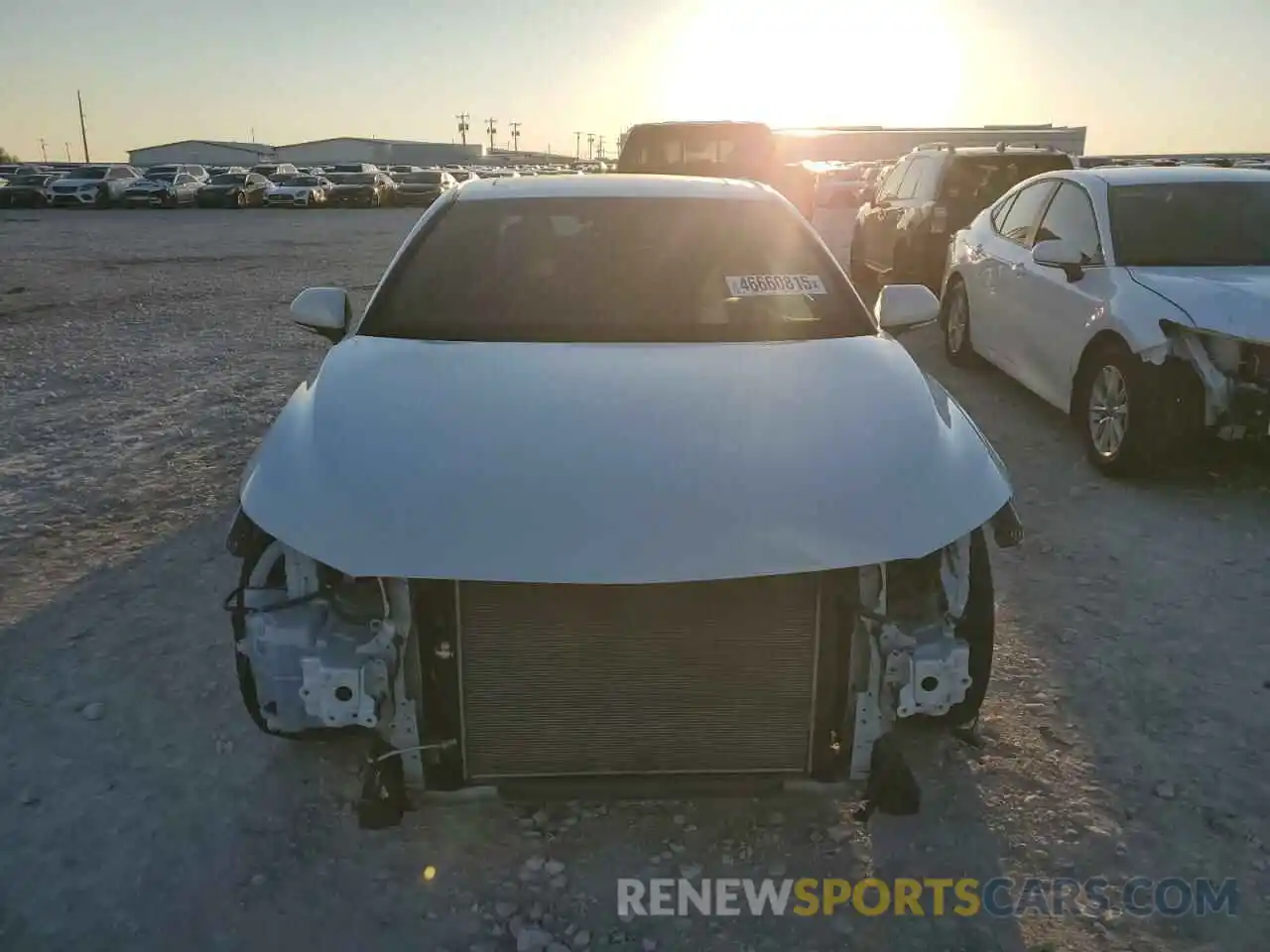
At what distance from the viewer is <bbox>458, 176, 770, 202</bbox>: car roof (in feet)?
12.5

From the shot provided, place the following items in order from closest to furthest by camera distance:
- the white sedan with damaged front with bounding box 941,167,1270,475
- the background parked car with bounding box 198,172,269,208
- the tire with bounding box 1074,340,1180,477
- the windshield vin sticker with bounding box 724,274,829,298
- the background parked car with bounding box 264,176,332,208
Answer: the windshield vin sticker with bounding box 724,274,829,298 < the white sedan with damaged front with bounding box 941,167,1270,475 < the tire with bounding box 1074,340,1180,477 < the background parked car with bounding box 198,172,269,208 < the background parked car with bounding box 264,176,332,208

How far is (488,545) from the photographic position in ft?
6.95

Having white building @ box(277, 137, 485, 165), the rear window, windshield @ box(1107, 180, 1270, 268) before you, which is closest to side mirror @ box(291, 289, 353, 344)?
windshield @ box(1107, 180, 1270, 268)

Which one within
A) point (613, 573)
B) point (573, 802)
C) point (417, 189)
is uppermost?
point (417, 189)

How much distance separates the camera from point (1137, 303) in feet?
16.8

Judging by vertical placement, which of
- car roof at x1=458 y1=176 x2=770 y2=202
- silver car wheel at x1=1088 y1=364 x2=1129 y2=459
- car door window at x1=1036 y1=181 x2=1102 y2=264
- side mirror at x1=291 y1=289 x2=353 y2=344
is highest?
car roof at x1=458 y1=176 x2=770 y2=202

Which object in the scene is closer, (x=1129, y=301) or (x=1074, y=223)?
(x=1129, y=301)

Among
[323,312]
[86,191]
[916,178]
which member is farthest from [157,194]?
[323,312]

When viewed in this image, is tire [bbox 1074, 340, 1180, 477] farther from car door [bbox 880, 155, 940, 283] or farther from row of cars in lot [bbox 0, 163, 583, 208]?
row of cars in lot [bbox 0, 163, 583, 208]

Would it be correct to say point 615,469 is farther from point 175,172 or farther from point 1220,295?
point 175,172

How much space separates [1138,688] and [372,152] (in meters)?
132

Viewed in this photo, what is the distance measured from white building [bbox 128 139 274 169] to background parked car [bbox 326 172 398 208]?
3272 inches

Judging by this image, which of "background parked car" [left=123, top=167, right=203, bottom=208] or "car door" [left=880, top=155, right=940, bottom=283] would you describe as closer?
"car door" [left=880, top=155, right=940, bottom=283]

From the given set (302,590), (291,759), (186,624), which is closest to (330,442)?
(302,590)
